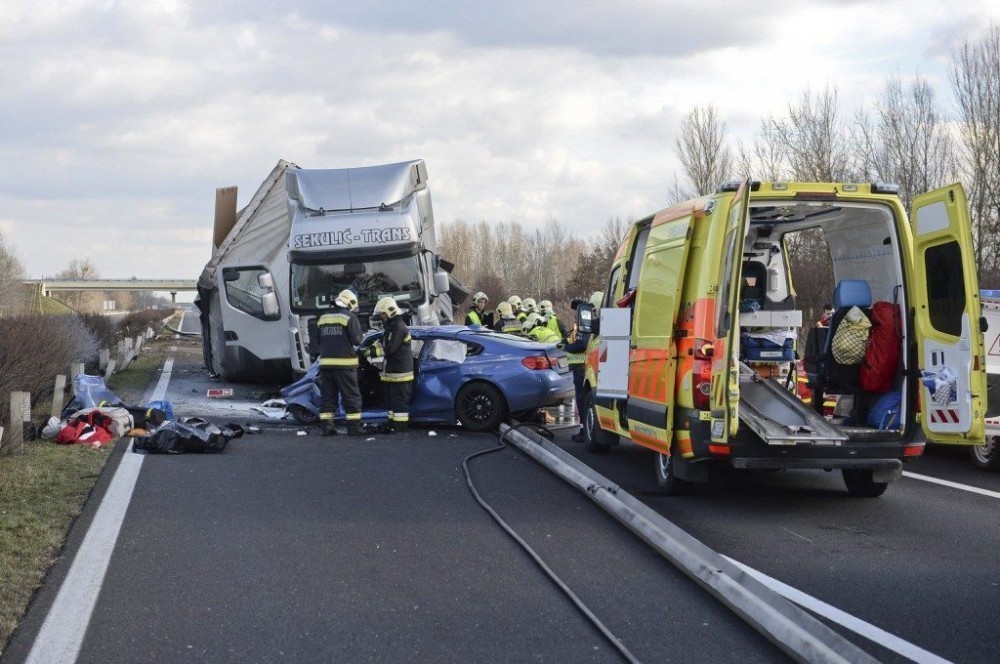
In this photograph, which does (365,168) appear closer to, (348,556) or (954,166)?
(348,556)

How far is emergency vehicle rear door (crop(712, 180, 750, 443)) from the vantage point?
6973mm

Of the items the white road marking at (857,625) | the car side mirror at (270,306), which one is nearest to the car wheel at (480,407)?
the car side mirror at (270,306)

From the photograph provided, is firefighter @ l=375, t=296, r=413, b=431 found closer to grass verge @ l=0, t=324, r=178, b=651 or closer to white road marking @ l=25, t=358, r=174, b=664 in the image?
grass verge @ l=0, t=324, r=178, b=651

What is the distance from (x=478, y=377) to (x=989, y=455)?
18.9ft

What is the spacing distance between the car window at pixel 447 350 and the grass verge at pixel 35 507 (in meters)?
3.83

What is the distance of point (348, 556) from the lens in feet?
20.4

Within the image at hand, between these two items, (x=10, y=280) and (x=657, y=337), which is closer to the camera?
(x=657, y=337)

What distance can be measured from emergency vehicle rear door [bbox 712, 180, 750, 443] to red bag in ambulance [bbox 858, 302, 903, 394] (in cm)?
135

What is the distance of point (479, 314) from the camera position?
662 inches

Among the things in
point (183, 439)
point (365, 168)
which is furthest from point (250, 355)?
point (183, 439)

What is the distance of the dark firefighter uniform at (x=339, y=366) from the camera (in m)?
12.2

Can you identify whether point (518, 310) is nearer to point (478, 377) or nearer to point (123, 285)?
point (478, 377)

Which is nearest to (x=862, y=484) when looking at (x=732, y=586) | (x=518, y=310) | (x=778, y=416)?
(x=778, y=416)

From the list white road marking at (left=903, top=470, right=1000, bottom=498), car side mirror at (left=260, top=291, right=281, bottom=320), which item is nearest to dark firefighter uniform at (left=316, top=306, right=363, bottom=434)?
car side mirror at (left=260, top=291, right=281, bottom=320)
